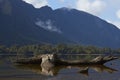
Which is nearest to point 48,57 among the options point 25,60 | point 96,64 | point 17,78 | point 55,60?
point 55,60

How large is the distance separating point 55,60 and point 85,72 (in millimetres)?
11383

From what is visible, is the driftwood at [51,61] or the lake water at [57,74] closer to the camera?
the lake water at [57,74]

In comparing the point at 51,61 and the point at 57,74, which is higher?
the point at 51,61

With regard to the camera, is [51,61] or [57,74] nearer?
[57,74]

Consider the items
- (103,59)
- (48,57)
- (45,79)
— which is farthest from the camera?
(103,59)

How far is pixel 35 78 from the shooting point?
1590 inches

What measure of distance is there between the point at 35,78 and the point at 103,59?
27460mm

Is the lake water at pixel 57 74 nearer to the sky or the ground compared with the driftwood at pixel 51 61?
nearer to the ground

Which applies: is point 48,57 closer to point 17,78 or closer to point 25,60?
point 25,60

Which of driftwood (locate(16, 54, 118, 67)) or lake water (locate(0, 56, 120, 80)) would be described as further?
driftwood (locate(16, 54, 118, 67))

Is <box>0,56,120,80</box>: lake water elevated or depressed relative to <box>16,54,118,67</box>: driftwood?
depressed

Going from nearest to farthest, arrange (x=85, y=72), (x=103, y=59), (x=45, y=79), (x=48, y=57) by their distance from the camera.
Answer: (x=45, y=79) → (x=85, y=72) → (x=48, y=57) → (x=103, y=59)

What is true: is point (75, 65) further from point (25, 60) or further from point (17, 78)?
point (17, 78)

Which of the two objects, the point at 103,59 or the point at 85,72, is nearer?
the point at 85,72
